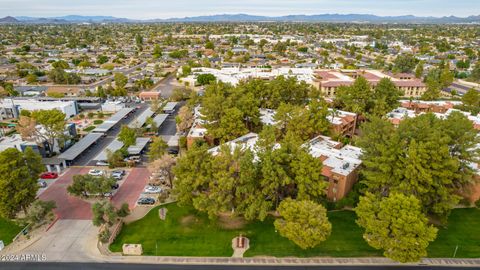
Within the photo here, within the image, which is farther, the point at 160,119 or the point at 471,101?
the point at 471,101

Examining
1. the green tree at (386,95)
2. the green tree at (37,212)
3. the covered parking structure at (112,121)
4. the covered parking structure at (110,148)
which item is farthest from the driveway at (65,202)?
the green tree at (386,95)

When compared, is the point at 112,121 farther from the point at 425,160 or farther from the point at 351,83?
the point at 351,83

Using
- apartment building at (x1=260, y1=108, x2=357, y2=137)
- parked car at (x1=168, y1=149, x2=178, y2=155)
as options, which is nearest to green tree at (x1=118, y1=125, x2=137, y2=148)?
parked car at (x1=168, y1=149, x2=178, y2=155)

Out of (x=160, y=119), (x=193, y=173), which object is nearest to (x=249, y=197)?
(x=193, y=173)

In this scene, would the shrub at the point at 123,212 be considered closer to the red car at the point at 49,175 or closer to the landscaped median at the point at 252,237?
the landscaped median at the point at 252,237

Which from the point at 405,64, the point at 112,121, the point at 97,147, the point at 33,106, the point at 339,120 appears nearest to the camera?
the point at 97,147

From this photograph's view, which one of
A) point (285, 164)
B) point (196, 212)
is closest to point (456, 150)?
point (285, 164)

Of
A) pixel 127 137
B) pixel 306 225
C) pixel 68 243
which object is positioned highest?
pixel 306 225
